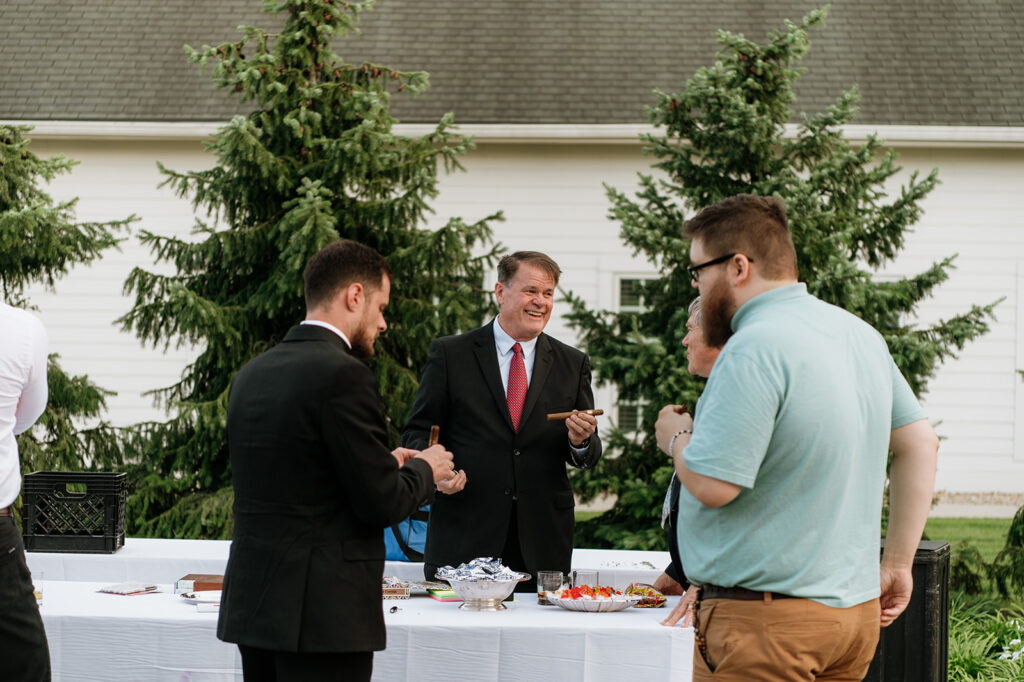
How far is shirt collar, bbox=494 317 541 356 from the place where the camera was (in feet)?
14.9

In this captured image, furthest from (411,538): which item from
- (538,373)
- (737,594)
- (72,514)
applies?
(737,594)

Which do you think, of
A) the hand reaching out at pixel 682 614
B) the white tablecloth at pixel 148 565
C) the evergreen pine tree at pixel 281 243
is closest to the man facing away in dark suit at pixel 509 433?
the white tablecloth at pixel 148 565

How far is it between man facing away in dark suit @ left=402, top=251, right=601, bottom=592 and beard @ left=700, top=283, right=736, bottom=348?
5.39ft

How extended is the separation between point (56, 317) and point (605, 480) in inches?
282

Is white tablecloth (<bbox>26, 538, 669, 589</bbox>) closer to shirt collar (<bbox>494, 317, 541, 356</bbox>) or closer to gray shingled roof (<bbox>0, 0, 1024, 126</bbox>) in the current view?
shirt collar (<bbox>494, 317, 541, 356</bbox>)

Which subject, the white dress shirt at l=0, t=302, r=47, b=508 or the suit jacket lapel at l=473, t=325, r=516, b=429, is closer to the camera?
the white dress shirt at l=0, t=302, r=47, b=508

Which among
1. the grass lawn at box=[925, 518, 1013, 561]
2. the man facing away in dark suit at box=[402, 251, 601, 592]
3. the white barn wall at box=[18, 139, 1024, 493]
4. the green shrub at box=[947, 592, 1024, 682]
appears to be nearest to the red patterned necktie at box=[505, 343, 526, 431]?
the man facing away in dark suit at box=[402, 251, 601, 592]

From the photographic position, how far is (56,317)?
11.4m

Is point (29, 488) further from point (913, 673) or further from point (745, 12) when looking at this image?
point (745, 12)

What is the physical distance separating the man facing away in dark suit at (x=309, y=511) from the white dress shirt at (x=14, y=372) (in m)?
0.94

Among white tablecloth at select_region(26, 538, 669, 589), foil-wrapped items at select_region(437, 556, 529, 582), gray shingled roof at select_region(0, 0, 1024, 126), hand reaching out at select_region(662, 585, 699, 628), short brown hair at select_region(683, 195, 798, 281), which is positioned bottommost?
white tablecloth at select_region(26, 538, 669, 589)

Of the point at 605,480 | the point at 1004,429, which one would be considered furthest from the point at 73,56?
the point at 1004,429

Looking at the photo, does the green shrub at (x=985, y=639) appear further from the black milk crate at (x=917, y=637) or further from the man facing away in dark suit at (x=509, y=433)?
the man facing away in dark suit at (x=509, y=433)

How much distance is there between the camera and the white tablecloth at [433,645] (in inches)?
138
